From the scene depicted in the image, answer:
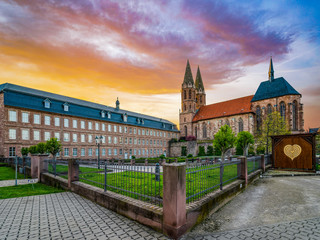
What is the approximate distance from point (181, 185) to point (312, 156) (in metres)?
14.8

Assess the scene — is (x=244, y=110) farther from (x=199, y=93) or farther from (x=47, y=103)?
(x=47, y=103)

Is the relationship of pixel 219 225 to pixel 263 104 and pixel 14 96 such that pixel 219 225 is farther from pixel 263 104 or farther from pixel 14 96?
pixel 263 104

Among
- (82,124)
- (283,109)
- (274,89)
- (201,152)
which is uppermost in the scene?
(274,89)

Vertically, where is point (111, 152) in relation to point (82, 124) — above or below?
below

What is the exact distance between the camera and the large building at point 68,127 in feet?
90.3

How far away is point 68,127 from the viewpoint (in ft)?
115

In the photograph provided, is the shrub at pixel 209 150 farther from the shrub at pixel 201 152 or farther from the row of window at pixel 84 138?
the row of window at pixel 84 138

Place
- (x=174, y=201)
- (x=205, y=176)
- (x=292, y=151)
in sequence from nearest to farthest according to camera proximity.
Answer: (x=174, y=201)
(x=205, y=176)
(x=292, y=151)

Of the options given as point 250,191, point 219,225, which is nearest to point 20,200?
point 219,225

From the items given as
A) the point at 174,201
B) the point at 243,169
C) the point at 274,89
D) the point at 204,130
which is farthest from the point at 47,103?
the point at 274,89

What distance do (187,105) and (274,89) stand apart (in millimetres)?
27722

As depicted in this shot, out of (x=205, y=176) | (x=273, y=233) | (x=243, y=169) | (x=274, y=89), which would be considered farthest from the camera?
(x=274, y=89)

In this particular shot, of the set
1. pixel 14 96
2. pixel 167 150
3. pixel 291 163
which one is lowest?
pixel 167 150

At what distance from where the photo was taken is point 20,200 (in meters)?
6.96
